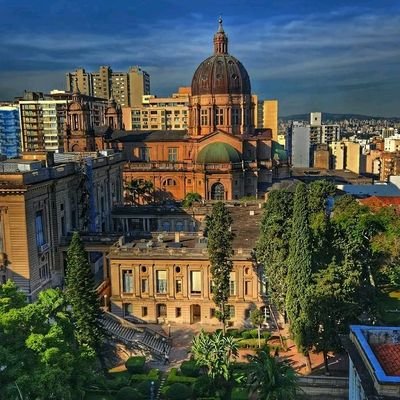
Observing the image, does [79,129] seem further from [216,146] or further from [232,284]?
[232,284]

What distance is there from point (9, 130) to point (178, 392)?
5935 inches

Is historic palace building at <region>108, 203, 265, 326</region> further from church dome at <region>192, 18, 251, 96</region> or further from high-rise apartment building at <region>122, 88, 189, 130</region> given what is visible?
high-rise apartment building at <region>122, 88, 189, 130</region>

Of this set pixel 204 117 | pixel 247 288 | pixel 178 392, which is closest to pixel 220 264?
pixel 247 288

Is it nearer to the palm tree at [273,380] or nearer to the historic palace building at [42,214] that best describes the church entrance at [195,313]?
the historic palace building at [42,214]

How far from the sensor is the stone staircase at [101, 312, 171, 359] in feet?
149

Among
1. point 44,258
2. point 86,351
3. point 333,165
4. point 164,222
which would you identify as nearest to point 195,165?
point 164,222

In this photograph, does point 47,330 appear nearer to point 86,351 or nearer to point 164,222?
point 86,351

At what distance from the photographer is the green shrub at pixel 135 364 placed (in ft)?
135

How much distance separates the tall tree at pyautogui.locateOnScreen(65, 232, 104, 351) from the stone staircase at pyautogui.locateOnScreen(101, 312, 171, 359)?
4617 millimetres

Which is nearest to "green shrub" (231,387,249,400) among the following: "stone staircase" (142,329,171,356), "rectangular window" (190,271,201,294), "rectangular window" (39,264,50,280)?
"stone staircase" (142,329,171,356)

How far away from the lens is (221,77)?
104 metres

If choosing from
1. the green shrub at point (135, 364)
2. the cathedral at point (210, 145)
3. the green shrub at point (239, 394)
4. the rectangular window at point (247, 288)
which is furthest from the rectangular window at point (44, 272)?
the cathedral at point (210, 145)

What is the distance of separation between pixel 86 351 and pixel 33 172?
94.9ft

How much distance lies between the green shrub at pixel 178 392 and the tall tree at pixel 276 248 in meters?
13.1
